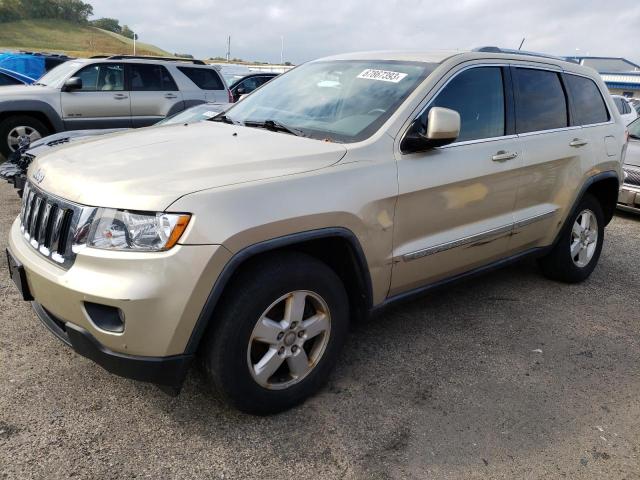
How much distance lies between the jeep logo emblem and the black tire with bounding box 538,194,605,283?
145 inches

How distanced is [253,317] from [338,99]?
1.57m

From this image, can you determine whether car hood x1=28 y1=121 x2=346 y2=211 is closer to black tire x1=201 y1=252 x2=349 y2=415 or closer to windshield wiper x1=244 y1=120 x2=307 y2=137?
windshield wiper x1=244 y1=120 x2=307 y2=137

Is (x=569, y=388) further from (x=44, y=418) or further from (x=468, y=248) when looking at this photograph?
(x=44, y=418)

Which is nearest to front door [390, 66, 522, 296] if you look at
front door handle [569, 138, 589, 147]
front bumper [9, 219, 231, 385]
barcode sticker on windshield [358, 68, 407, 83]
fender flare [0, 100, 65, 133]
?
barcode sticker on windshield [358, 68, 407, 83]

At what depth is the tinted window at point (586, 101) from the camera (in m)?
4.29

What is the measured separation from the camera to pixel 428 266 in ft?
10.3

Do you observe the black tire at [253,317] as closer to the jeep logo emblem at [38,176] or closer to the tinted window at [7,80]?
the jeep logo emblem at [38,176]

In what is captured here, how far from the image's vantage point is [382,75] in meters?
3.28

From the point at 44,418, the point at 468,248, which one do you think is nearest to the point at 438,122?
the point at 468,248

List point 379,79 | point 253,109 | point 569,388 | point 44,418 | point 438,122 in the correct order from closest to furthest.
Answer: point 44,418
point 438,122
point 569,388
point 379,79
point 253,109

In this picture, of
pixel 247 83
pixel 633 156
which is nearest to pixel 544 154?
pixel 633 156

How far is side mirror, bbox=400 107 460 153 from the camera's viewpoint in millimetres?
2758

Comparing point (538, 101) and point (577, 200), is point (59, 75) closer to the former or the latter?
point (538, 101)

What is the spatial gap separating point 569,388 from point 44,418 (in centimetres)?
278
